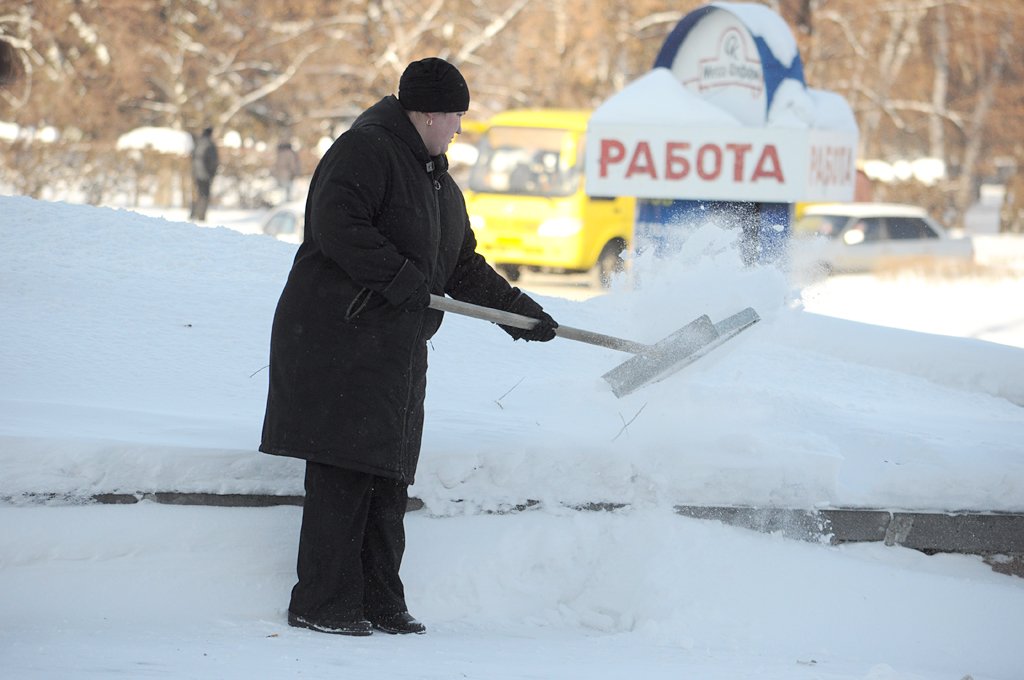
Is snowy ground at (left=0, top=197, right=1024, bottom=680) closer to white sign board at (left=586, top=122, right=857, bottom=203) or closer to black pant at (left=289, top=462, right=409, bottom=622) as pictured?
black pant at (left=289, top=462, right=409, bottom=622)

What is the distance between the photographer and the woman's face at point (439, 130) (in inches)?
123

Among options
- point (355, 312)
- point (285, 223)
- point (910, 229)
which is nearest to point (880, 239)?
point (910, 229)

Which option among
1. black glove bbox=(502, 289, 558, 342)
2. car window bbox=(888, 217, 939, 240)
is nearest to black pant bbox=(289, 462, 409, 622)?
black glove bbox=(502, 289, 558, 342)

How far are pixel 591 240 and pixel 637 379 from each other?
989cm

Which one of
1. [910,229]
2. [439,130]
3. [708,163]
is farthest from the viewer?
[910,229]

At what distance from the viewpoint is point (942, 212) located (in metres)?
28.6

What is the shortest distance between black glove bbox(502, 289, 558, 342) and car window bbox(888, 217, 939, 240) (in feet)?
38.3

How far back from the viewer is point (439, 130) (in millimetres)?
3137

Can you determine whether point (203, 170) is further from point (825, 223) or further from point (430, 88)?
point (430, 88)

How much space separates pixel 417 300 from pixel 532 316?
25.9 inches

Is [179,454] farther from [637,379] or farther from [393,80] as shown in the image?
[393,80]

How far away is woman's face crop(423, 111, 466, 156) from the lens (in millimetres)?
3127

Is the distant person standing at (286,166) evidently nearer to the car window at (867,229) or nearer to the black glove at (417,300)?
the car window at (867,229)

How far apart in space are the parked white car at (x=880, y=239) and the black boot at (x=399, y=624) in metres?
10.4
